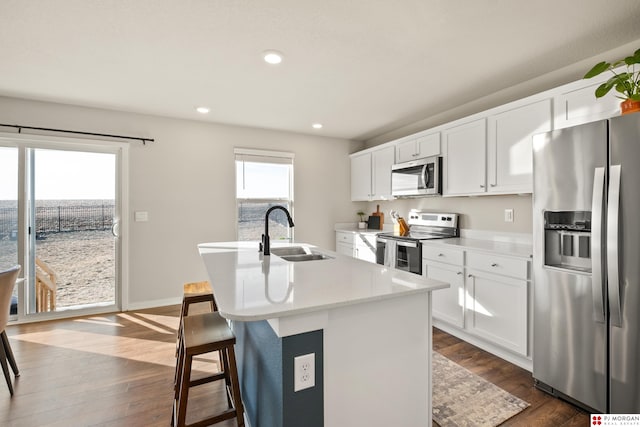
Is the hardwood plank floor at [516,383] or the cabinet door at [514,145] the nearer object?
the hardwood plank floor at [516,383]

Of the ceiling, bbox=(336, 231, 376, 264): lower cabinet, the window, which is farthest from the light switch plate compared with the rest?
bbox=(336, 231, 376, 264): lower cabinet

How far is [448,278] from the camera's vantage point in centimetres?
293

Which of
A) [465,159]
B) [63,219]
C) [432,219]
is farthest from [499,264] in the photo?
[63,219]

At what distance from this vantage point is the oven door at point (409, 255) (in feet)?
10.7

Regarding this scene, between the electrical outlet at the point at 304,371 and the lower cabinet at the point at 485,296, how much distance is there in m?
1.90

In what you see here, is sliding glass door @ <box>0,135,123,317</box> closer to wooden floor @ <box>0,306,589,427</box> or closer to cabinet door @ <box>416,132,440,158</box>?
wooden floor @ <box>0,306,589,427</box>

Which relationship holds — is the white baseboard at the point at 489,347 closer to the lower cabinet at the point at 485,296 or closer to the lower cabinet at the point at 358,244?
the lower cabinet at the point at 485,296

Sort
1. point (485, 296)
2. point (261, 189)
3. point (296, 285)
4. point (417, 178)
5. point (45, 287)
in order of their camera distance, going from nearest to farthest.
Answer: point (296, 285)
point (485, 296)
point (45, 287)
point (417, 178)
point (261, 189)

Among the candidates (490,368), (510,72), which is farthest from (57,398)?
(510,72)

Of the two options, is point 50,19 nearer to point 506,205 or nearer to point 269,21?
point 269,21

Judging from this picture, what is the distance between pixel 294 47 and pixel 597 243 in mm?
2276

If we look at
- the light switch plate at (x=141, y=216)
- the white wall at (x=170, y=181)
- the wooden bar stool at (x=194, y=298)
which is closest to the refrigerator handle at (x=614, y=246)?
the wooden bar stool at (x=194, y=298)

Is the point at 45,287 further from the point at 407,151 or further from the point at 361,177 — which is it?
the point at 407,151

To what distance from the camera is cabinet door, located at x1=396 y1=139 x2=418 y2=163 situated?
12.4ft
